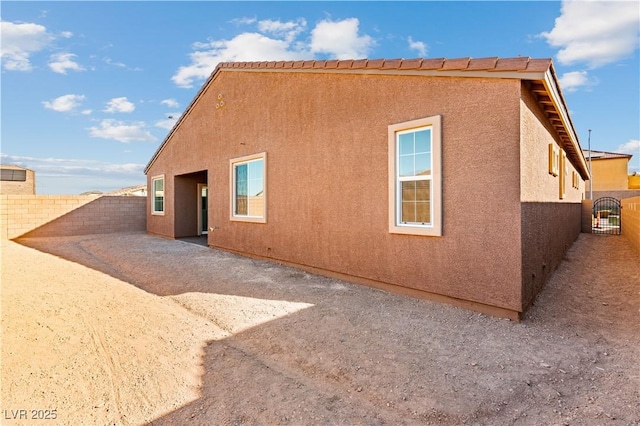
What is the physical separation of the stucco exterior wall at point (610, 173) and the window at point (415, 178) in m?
35.5

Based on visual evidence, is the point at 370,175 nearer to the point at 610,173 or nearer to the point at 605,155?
the point at 610,173

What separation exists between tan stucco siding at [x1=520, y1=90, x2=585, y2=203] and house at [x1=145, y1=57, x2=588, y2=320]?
34 mm

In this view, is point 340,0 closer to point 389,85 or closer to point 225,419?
point 389,85

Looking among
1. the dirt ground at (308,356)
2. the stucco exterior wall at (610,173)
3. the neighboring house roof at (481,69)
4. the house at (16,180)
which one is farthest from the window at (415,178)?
the stucco exterior wall at (610,173)

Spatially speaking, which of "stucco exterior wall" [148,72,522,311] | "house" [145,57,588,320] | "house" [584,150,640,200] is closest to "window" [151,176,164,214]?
"stucco exterior wall" [148,72,522,311]

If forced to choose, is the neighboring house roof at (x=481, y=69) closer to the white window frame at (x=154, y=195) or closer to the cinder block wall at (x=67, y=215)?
the white window frame at (x=154, y=195)

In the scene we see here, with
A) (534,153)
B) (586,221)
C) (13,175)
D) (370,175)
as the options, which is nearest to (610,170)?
(586,221)

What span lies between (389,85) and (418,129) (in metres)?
1.08

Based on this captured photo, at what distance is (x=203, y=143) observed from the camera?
40.8 ft

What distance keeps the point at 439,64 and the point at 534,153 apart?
7.37 ft

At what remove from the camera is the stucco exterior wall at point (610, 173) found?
1227 inches

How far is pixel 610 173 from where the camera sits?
31406mm

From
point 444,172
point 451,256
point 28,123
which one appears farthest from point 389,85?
point 28,123

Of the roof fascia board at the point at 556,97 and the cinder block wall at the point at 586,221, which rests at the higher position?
the roof fascia board at the point at 556,97
